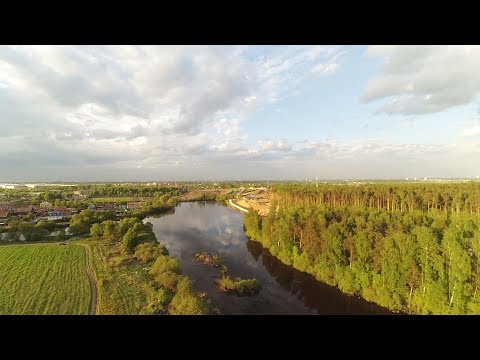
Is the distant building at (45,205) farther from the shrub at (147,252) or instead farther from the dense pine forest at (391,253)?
the dense pine forest at (391,253)

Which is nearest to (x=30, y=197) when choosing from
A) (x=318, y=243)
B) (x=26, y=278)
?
(x=26, y=278)

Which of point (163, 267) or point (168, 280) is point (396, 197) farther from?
point (168, 280)

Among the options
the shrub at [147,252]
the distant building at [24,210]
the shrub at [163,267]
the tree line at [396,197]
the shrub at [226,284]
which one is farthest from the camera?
the tree line at [396,197]

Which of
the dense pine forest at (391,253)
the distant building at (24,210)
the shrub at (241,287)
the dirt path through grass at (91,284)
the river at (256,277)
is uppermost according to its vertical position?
the distant building at (24,210)

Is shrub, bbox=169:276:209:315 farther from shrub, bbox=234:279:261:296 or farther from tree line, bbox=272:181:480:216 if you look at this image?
tree line, bbox=272:181:480:216

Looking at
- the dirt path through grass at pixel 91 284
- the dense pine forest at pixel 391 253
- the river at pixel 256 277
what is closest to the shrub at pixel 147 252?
the river at pixel 256 277

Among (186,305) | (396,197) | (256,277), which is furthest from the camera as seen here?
(396,197)

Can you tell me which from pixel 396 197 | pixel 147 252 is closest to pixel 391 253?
pixel 147 252
